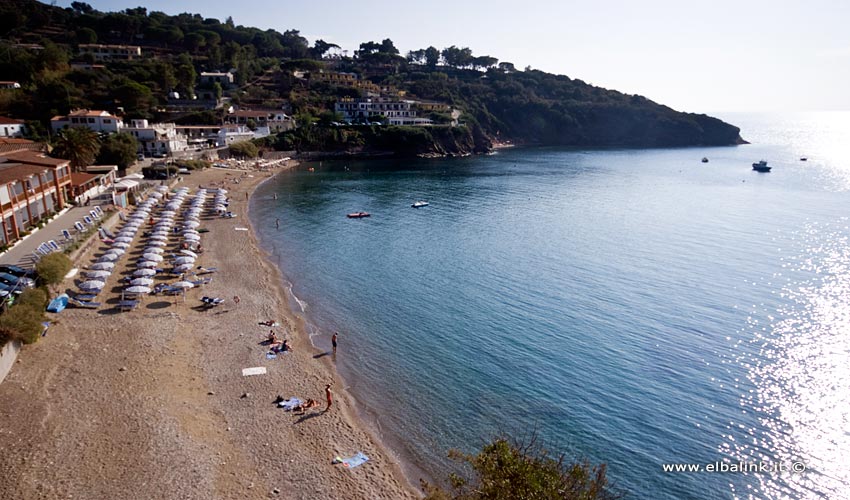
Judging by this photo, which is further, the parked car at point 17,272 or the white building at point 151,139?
the white building at point 151,139

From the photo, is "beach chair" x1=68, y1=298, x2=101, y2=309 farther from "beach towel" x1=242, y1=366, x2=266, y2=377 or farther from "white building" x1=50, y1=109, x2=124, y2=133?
"white building" x1=50, y1=109, x2=124, y2=133

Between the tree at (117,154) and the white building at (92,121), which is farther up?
the white building at (92,121)

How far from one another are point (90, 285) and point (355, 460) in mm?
20926

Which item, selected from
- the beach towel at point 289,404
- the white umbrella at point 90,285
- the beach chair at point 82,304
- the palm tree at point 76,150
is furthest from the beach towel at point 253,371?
the palm tree at point 76,150

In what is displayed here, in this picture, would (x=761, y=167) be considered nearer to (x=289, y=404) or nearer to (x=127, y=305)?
(x=289, y=404)

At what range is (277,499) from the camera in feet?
52.1

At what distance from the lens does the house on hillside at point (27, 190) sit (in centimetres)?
3403

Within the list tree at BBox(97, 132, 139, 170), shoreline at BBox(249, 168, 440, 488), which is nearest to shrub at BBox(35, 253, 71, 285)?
shoreline at BBox(249, 168, 440, 488)

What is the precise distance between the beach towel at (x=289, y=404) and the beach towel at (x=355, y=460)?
3.95 metres

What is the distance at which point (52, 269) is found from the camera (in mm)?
27047

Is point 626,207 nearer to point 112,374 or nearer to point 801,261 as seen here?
point 801,261

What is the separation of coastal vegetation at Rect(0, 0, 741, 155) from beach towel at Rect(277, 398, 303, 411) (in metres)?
73.7

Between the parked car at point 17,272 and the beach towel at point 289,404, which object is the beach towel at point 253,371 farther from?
the parked car at point 17,272

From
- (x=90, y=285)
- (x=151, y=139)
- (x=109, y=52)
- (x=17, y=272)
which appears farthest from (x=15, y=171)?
(x=109, y=52)
